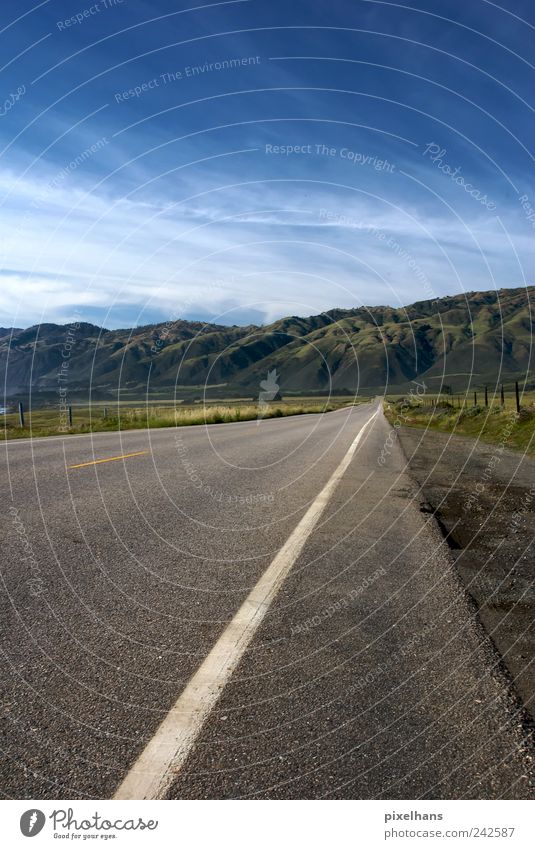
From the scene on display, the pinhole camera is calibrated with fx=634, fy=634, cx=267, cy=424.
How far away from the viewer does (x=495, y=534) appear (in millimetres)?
6969

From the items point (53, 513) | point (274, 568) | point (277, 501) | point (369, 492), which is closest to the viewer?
point (274, 568)

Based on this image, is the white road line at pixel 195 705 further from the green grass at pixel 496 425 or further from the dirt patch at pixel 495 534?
the green grass at pixel 496 425

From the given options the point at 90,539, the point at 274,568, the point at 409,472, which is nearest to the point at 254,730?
the point at 274,568

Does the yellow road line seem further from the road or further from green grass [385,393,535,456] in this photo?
green grass [385,393,535,456]

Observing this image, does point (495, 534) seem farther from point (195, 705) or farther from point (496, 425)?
point (496, 425)

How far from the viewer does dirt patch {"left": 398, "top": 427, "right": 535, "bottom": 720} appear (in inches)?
154

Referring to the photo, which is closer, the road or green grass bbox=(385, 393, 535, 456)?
the road

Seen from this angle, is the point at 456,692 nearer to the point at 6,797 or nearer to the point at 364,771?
the point at 364,771

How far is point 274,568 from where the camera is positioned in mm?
5312

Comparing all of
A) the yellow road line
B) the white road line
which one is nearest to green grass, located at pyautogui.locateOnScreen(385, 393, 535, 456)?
the yellow road line

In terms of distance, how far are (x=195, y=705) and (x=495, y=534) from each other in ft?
16.2

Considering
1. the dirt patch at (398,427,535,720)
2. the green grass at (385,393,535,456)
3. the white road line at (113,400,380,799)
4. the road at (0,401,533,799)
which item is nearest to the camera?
the white road line at (113,400,380,799)

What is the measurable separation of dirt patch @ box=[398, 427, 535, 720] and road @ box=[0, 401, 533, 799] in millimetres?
181

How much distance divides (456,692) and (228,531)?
150 inches
